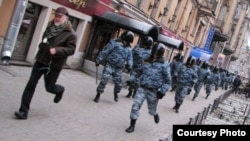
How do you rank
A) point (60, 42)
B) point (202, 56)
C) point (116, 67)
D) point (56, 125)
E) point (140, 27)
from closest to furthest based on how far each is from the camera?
1. point (60, 42)
2. point (56, 125)
3. point (116, 67)
4. point (140, 27)
5. point (202, 56)

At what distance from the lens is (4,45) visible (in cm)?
1130

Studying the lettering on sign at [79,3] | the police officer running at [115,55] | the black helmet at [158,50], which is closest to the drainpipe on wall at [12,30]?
the police officer running at [115,55]

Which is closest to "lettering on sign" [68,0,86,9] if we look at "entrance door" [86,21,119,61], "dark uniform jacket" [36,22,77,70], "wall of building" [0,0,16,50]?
"entrance door" [86,21,119,61]

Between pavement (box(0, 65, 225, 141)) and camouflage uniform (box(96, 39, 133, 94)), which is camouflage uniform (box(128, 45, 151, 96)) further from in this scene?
camouflage uniform (box(96, 39, 133, 94))

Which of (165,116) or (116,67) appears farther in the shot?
(165,116)

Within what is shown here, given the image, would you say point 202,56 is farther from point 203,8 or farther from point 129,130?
point 129,130

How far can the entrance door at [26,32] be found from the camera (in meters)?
13.0

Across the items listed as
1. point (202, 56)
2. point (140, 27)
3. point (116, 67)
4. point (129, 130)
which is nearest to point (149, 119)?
point (116, 67)

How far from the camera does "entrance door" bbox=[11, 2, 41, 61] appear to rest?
13.0 meters

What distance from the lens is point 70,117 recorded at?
840 cm

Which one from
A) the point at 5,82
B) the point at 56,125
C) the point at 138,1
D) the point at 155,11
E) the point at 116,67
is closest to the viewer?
the point at 56,125

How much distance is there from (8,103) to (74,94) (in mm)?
3200

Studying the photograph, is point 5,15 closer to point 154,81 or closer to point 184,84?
point 154,81

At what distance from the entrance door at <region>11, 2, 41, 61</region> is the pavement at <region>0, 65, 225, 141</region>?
2.35 feet
